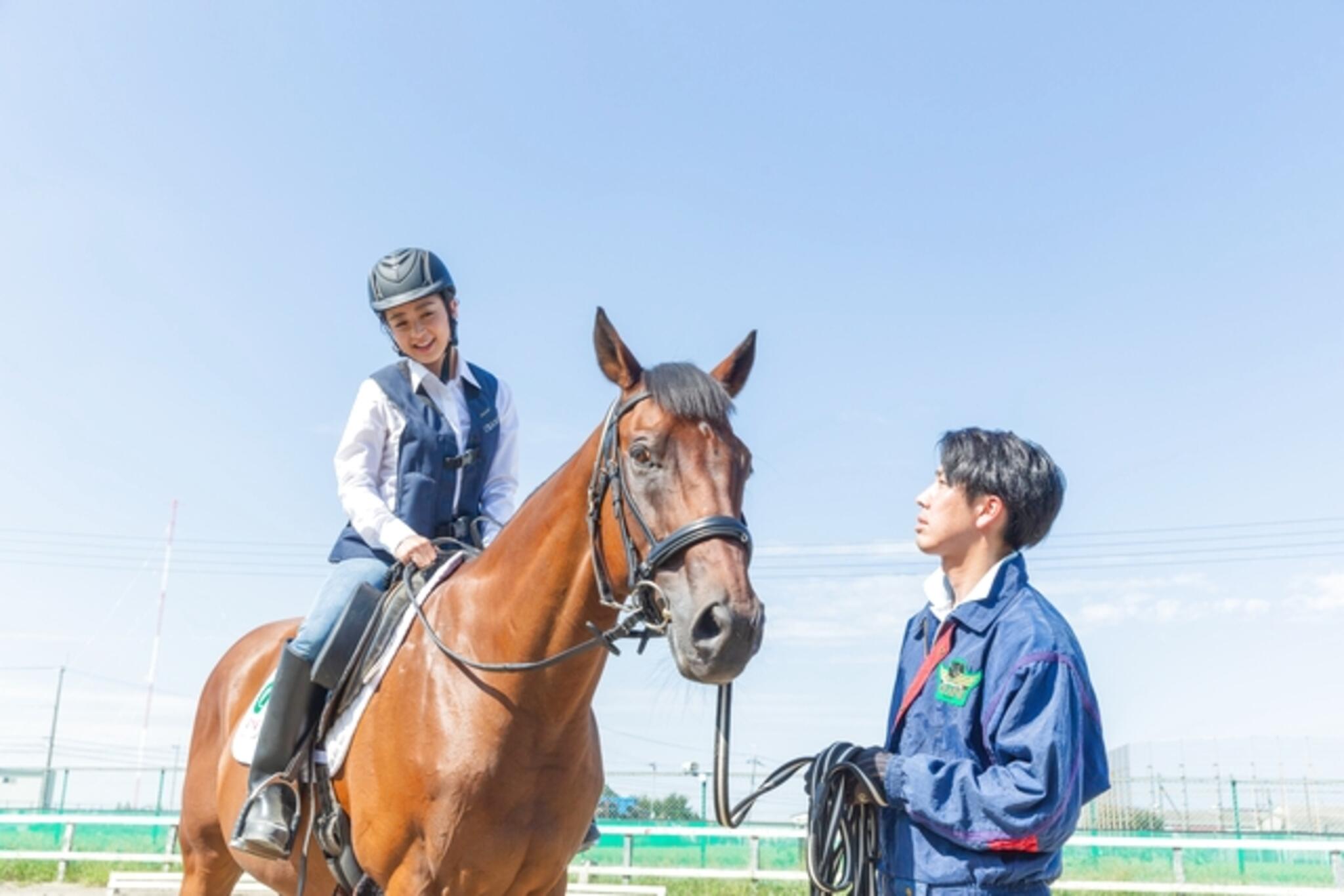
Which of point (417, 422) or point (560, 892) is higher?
point (417, 422)

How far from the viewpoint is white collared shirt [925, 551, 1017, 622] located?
2.70 meters

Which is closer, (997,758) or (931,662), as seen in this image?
(997,758)

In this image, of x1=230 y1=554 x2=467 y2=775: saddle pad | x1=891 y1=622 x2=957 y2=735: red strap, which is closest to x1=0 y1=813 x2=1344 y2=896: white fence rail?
x1=230 y1=554 x2=467 y2=775: saddle pad

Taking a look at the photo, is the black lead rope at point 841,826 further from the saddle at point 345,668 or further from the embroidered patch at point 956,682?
the saddle at point 345,668

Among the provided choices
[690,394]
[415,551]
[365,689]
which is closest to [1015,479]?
[690,394]

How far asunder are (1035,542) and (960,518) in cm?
22

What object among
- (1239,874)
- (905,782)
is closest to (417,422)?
(905,782)

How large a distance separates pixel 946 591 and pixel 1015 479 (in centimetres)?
37

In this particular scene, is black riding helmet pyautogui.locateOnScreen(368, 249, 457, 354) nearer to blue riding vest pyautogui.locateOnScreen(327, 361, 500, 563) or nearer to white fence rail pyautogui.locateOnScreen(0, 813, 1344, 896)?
blue riding vest pyautogui.locateOnScreen(327, 361, 500, 563)

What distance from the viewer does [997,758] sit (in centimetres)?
244

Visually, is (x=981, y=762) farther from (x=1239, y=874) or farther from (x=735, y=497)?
(x=1239, y=874)

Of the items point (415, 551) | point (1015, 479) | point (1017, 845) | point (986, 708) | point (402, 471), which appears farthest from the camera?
point (402, 471)

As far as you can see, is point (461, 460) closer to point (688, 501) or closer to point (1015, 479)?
point (688, 501)

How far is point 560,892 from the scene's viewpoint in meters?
3.99
